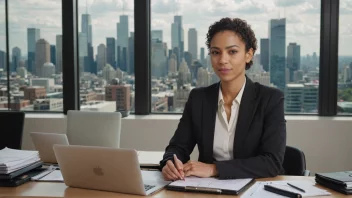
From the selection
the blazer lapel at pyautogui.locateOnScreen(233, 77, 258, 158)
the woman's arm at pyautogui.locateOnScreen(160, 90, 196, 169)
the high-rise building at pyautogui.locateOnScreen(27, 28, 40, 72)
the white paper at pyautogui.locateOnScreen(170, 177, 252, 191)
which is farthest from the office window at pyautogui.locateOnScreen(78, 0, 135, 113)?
the white paper at pyautogui.locateOnScreen(170, 177, 252, 191)

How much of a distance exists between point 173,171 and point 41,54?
336 centimetres

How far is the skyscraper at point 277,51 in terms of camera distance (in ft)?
15.0

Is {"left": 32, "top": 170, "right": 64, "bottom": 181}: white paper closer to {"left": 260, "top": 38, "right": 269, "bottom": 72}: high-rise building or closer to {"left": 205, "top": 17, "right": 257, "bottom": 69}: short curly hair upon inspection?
{"left": 205, "top": 17, "right": 257, "bottom": 69}: short curly hair

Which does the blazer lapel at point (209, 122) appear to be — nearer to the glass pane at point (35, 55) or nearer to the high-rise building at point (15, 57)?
the glass pane at point (35, 55)

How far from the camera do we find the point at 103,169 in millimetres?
1918

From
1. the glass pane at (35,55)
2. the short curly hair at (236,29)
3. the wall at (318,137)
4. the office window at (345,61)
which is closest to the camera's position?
the short curly hair at (236,29)

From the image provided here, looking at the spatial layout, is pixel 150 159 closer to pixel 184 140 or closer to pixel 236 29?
pixel 184 140

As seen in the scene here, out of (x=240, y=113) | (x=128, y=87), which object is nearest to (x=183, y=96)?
(x=128, y=87)

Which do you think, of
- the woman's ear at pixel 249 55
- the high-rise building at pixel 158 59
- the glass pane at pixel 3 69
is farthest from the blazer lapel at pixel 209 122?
the glass pane at pixel 3 69

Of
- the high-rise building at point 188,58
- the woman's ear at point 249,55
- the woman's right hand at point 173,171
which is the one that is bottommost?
the woman's right hand at point 173,171

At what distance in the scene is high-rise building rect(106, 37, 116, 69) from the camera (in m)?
4.87

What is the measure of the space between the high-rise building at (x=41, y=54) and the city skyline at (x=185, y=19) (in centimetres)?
8

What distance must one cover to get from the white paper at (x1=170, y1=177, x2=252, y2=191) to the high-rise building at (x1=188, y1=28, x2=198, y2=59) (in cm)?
279

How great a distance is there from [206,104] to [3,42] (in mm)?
3343
